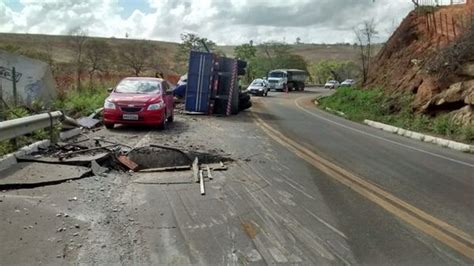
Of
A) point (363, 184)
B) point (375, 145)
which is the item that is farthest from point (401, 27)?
point (363, 184)

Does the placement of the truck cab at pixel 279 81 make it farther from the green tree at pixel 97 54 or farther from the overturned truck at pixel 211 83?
the overturned truck at pixel 211 83

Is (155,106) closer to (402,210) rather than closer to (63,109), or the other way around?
(63,109)

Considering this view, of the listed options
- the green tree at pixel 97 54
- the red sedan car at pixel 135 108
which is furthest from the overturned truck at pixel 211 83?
the green tree at pixel 97 54

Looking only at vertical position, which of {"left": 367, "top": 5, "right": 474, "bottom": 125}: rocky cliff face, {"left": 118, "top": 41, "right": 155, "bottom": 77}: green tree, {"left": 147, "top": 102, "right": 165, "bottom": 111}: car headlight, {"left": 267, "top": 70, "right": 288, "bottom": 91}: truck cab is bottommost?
{"left": 267, "top": 70, "right": 288, "bottom": 91}: truck cab

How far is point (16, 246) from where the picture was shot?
4.93 metres

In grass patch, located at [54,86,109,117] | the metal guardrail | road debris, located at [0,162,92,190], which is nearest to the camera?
road debris, located at [0,162,92,190]

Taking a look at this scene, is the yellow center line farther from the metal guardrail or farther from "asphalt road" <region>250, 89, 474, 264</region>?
the metal guardrail

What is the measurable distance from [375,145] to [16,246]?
11065mm

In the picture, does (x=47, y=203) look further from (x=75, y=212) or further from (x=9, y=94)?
(x=9, y=94)

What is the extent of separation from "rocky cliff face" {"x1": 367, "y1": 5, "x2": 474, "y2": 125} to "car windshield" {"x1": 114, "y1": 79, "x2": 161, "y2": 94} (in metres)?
11.0

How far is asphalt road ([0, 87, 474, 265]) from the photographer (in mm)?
4863

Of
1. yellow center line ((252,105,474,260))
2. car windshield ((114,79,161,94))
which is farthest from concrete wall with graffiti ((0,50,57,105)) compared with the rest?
yellow center line ((252,105,474,260))

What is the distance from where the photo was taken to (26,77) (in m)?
17.7

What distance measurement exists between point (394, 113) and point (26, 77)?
1668 centimetres
